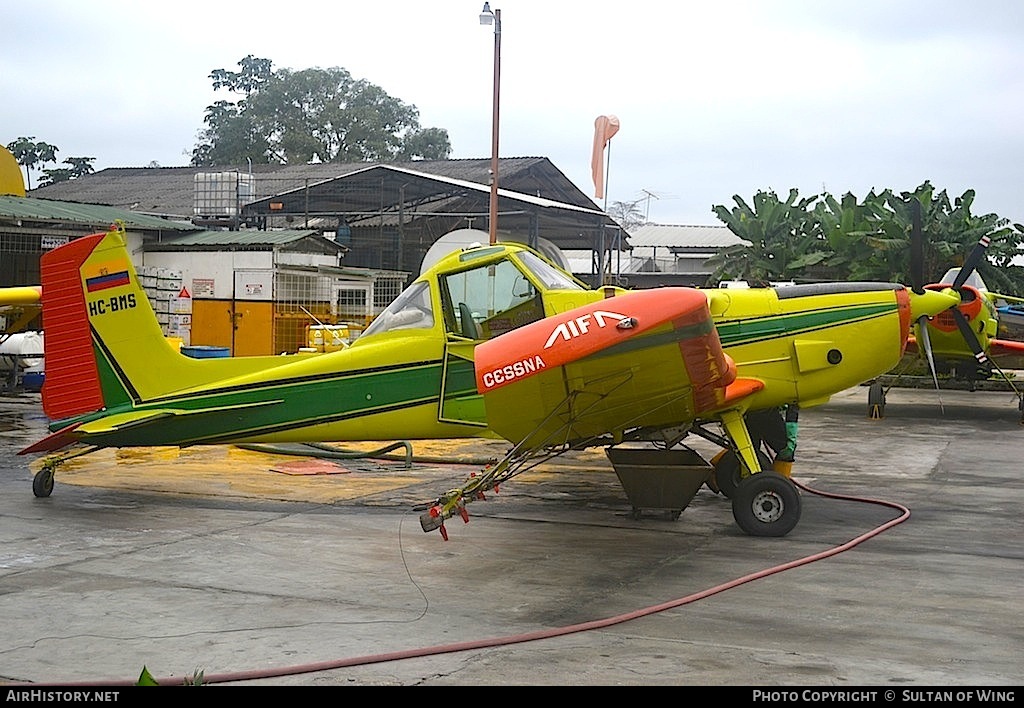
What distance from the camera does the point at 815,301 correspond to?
9.43m

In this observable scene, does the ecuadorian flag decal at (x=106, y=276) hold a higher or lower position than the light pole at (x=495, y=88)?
lower

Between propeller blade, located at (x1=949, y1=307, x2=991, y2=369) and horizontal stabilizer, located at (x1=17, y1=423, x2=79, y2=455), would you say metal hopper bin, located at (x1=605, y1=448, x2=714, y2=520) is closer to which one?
horizontal stabilizer, located at (x1=17, y1=423, x2=79, y2=455)

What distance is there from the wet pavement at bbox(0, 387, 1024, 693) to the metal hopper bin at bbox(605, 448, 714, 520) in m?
0.19

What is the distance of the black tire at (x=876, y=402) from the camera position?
19500 millimetres

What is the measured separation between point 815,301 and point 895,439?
7.74 m

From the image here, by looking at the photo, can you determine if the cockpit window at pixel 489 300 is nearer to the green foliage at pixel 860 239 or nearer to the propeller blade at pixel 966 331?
the propeller blade at pixel 966 331

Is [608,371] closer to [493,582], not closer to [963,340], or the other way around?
[493,582]

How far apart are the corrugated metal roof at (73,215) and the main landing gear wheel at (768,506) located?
17.6 meters

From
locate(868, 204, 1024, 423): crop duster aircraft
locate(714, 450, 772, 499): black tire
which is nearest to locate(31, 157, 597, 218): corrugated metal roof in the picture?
locate(868, 204, 1024, 423): crop duster aircraft

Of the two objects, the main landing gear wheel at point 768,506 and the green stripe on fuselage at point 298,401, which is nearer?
the main landing gear wheel at point 768,506

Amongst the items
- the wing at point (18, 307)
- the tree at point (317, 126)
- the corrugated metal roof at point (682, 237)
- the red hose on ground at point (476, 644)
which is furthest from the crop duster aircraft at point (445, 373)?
the tree at point (317, 126)

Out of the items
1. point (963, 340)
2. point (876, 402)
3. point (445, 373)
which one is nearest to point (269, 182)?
point (876, 402)
